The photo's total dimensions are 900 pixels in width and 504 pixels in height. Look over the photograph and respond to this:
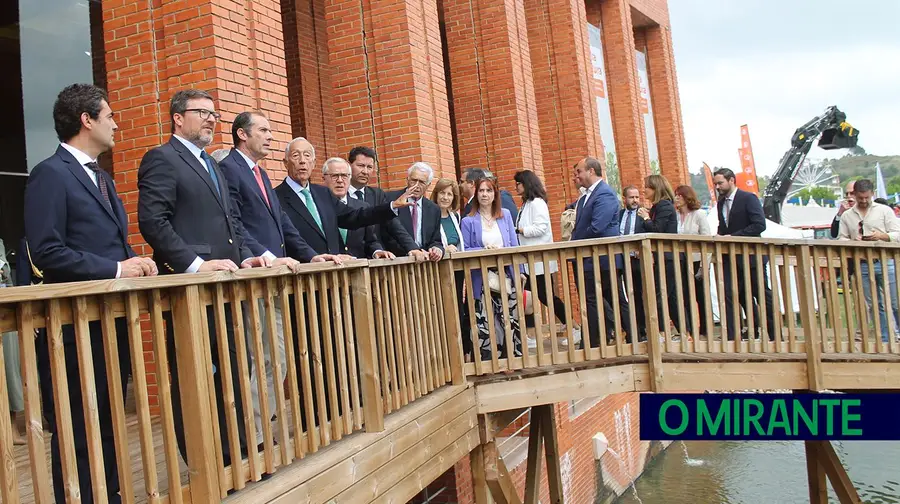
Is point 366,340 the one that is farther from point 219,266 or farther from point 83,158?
point 83,158

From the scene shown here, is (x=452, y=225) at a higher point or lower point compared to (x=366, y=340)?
higher

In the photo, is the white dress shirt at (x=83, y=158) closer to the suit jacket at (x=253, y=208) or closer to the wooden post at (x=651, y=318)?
the suit jacket at (x=253, y=208)

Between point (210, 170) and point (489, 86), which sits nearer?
point (210, 170)

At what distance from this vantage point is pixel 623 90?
1691 centimetres

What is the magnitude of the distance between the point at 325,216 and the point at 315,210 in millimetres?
82

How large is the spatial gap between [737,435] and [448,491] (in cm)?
322

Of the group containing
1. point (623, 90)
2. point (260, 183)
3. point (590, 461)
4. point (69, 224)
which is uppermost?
point (623, 90)

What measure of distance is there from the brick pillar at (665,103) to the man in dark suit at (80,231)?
698 inches

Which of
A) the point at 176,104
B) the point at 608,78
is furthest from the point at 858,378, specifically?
the point at 608,78

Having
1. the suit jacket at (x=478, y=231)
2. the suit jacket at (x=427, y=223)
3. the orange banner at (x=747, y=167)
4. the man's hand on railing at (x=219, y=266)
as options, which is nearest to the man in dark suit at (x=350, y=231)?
the suit jacket at (x=427, y=223)

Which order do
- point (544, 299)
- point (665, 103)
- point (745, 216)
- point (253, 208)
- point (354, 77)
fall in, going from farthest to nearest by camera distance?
point (665, 103)
point (354, 77)
point (544, 299)
point (745, 216)
point (253, 208)

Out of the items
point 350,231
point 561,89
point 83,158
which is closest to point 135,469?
point 83,158

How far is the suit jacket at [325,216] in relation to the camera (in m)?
5.05

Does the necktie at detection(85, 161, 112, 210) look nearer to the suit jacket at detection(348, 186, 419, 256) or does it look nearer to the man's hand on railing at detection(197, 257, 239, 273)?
the man's hand on railing at detection(197, 257, 239, 273)
